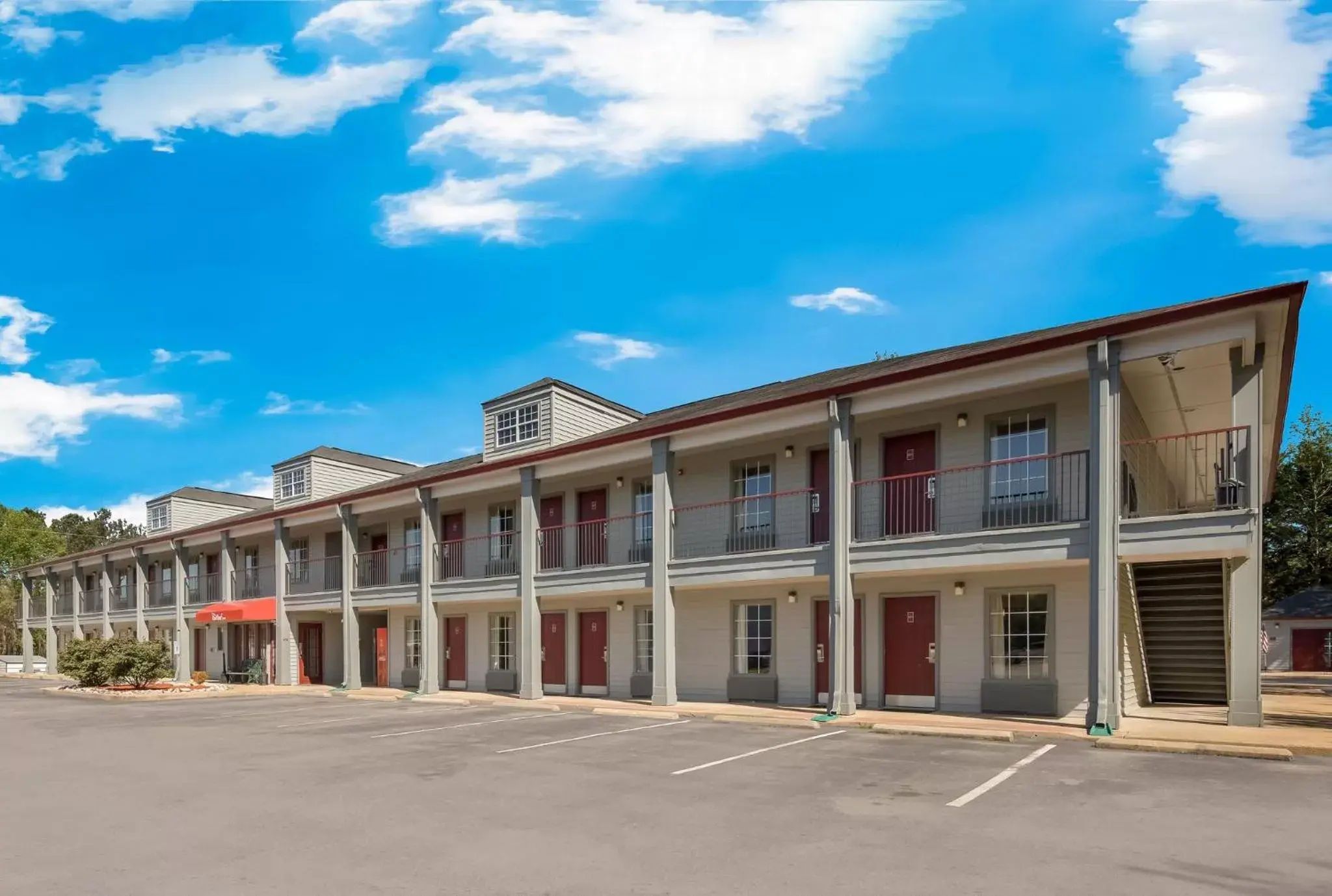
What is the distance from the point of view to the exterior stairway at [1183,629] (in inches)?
702

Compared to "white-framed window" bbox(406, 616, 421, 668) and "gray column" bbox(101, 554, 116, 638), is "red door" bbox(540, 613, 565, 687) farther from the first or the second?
"gray column" bbox(101, 554, 116, 638)

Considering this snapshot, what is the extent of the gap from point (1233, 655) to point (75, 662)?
32515mm

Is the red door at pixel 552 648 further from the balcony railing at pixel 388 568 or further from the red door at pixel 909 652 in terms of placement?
the red door at pixel 909 652

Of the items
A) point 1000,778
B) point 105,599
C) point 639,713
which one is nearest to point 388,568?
point 639,713

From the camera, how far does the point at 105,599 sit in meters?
42.3

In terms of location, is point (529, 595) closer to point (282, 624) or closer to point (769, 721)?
point (769, 721)

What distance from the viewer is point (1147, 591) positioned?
18.4m

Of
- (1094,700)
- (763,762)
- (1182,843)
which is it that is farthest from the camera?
(1094,700)

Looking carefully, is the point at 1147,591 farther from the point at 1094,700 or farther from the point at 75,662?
the point at 75,662

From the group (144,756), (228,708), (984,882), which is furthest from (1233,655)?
(228,708)

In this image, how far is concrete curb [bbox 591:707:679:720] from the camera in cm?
1813

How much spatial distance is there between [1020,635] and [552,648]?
40.2ft

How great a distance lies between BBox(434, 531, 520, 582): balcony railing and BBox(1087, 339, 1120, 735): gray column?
15125mm

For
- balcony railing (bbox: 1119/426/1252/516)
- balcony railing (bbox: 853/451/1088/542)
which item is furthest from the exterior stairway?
balcony railing (bbox: 853/451/1088/542)
